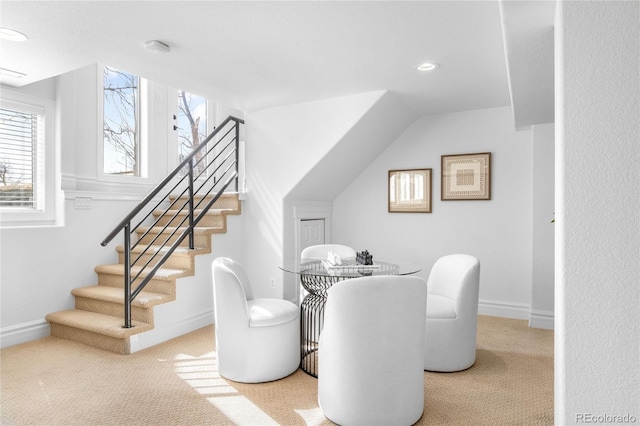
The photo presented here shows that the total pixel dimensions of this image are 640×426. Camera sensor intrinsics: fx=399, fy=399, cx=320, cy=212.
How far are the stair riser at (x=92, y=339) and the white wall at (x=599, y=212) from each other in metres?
2.97

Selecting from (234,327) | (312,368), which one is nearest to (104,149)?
A: (234,327)

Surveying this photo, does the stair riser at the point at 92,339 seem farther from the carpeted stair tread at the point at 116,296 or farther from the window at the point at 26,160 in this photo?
the window at the point at 26,160

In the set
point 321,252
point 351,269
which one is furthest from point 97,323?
point 351,269

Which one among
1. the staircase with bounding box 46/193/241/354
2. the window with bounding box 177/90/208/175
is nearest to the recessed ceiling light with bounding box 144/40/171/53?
the staircase with bounding box 46/193/241/354

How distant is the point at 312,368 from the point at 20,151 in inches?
127

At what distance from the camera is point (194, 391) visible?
248cm

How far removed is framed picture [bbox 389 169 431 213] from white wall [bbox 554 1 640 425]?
328cm

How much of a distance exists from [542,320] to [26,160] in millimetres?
5092

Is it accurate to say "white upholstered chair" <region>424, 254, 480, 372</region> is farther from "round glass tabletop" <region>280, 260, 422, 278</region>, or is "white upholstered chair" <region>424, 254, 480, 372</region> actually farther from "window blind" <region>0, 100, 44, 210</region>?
"window blind" <region>0, 100, 44, 210</region>

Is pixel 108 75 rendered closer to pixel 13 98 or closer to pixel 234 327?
pixel 13 98

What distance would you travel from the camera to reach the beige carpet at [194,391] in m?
2.17

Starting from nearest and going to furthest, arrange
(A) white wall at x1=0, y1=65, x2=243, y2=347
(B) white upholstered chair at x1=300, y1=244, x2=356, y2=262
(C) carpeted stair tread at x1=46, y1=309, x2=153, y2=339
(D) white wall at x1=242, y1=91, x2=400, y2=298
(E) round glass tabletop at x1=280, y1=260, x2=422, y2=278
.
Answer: (E) round glass tabletop at x1=280, y1=260, x2=422, y2=278 → (C) carpeted stair tread at x1=46, y1=309, x2=153, y2=339 → (A) white wall at x1=0, y1=65, x2=243, y2=347 → (B) white upholstered chair at x1=300, y1=244, x2=356, y2=262 → (D) white wall at x1=242, y1=91, x2=400, y2=298

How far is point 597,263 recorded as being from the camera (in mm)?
1290

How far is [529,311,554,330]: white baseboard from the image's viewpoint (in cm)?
384
